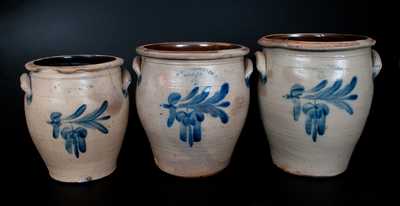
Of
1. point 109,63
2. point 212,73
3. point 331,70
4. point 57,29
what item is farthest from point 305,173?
point 57,29

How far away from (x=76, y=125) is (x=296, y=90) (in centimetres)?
67

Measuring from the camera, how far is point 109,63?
1371mm

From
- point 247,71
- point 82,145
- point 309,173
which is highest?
point 247,71

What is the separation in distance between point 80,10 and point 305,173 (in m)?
1.13

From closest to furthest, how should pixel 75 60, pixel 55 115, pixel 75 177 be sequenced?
pixel 55 115
pixel 75 177
pixel 75 60

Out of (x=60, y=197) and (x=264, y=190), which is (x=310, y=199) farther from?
(x=60, y=197)

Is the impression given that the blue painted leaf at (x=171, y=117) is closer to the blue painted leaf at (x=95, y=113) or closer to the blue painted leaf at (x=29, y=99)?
the blue painted leaf at (x=95, y=113)

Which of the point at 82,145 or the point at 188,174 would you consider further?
the point at 188,174

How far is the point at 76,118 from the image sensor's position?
1335mm

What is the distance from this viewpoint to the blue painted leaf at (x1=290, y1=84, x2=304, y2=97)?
1376 millimetres

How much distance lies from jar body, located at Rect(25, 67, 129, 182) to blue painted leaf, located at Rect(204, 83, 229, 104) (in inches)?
11.3

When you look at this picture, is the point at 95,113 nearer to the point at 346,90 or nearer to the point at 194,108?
the point at 194,108

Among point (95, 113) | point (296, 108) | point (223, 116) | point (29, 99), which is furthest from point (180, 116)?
point (29, 99)

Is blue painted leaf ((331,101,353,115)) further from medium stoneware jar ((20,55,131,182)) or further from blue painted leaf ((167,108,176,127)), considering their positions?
medium stoneware jar ((20,55,131,182))
